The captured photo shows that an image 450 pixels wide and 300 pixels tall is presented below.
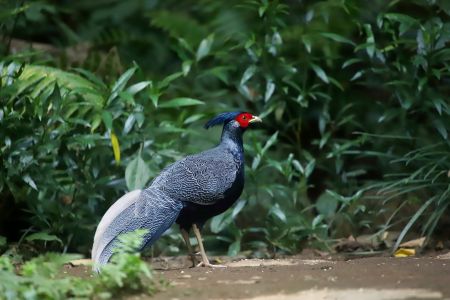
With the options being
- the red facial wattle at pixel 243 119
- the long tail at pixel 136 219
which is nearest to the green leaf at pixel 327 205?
the red facial wattle at pixel 243 119

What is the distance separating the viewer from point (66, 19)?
10.5 metres

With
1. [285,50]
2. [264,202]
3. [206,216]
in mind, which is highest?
[285,50]

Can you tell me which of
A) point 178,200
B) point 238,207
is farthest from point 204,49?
point 178,200

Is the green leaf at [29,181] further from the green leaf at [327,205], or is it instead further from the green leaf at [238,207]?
the green leaf at [327,205]

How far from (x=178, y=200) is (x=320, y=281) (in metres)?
1.28

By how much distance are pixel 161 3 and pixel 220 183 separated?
4669 millimetres

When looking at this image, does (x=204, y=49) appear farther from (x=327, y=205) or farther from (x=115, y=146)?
(x=327, y=205)

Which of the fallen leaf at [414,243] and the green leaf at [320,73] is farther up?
the green leaf at [320,73]

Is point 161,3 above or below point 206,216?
above

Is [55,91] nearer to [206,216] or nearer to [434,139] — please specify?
[206,216]

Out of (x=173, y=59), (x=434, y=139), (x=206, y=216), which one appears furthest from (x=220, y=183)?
(x=173, y=59)

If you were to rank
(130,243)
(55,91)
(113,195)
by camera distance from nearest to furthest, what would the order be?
(130,243) → (55,91) → (113,195)

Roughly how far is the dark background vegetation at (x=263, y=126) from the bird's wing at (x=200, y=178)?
0.86 meters

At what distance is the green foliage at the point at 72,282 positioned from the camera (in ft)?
13.0
